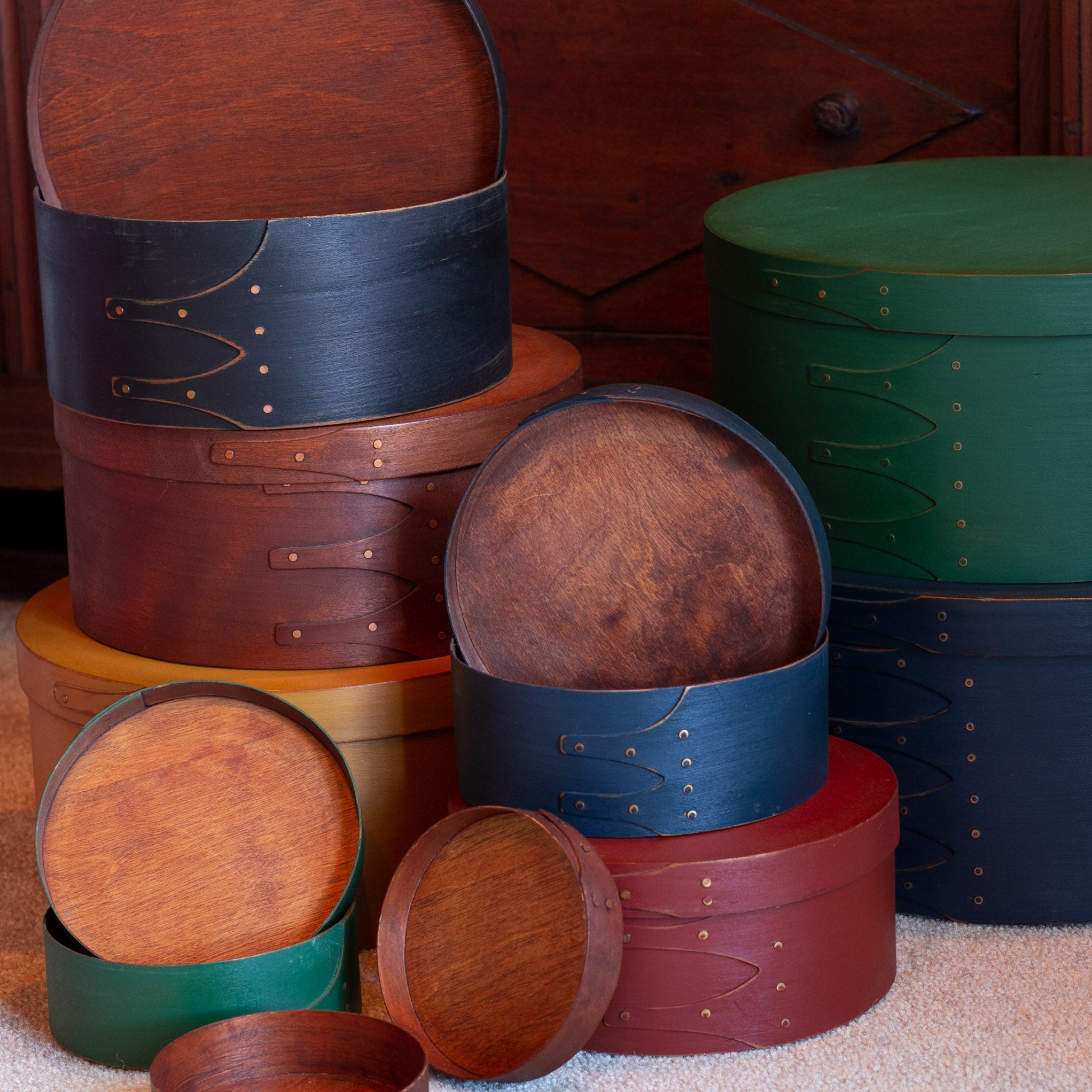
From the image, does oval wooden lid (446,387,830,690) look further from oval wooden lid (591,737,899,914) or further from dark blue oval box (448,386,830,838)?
oval wooden lid (591,737,899,914)

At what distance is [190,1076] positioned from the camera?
1.52 m

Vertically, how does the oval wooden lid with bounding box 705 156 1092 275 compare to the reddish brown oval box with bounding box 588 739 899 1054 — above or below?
above

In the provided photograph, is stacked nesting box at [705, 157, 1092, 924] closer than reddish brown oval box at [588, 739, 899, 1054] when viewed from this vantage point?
No

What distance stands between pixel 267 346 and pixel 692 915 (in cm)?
72

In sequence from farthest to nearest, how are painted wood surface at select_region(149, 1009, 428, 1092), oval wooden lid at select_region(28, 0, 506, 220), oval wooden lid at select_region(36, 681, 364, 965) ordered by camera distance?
oval wooden lid at select_region(28, 0, 506, 220), oval wooden lid at select_region(36, 681, 364, 965), painted wood surface at select_region(149, 1009, 428, 1092)

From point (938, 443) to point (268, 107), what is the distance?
94 centimetres

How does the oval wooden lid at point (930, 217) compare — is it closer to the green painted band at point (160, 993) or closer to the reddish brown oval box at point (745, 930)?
the reddish brown oval box at point (745, 930)

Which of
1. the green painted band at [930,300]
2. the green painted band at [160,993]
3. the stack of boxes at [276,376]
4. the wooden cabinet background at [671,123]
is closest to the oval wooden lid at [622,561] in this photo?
A: the stack of boxes at [276,376]

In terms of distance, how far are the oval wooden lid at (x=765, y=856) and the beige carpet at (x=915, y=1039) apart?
0.16 m

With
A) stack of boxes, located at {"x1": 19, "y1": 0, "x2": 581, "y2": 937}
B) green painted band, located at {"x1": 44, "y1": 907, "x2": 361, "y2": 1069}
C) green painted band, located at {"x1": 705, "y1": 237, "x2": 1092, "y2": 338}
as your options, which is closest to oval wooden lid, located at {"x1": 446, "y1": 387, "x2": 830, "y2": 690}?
stack of boxes, located at {"x1": 19, "y1": 0, "x2": 581, "y2": 937}

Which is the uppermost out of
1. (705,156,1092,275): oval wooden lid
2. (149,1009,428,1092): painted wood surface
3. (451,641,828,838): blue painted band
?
(705,156,1092,275): oval wooden lid

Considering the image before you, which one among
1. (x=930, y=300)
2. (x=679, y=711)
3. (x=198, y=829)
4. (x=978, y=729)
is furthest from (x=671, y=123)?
(x=198, y=829)

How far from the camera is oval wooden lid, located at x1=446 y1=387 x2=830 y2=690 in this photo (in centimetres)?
173

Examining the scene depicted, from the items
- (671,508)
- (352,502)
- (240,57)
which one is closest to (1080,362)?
(671,508)
